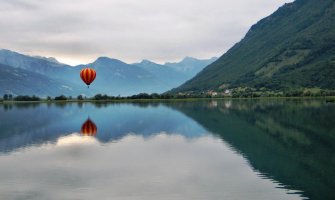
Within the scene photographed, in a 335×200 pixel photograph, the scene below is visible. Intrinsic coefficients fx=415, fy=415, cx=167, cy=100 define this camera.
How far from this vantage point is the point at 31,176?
50000 millimetres

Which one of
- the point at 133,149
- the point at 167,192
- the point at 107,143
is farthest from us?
the point at 107,143

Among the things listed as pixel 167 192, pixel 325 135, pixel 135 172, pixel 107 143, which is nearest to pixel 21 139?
pixel 107 143

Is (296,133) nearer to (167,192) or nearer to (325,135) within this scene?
(325,135)

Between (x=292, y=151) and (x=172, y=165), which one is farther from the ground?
(x=292, y=151)

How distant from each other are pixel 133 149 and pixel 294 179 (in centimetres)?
3284

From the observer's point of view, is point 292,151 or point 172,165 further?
point 292,151

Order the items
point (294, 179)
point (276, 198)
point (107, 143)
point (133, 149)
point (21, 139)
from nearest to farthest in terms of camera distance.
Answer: point (276, 198)
point (294, 179)
point (133, 149)
point (107, 143)
point (21, 139)

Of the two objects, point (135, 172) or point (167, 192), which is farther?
point (135, 172)

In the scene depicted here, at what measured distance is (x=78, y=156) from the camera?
213 feet

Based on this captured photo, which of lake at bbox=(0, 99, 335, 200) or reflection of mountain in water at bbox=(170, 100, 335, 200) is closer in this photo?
lake at bbox=(0, 99, 335, 200)

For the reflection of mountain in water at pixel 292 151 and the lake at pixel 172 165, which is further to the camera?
the reflection of mountain in water at pixel 292 151

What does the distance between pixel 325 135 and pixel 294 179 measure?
4103cm

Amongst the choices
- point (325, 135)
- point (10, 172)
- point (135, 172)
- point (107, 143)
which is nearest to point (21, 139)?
point (107, 143)

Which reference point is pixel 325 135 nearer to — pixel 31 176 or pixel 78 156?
pixel 78 156
